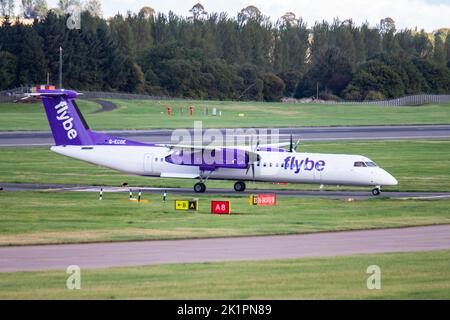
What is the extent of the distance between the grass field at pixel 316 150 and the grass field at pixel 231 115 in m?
21.2

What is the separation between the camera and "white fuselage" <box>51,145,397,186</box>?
43875 millimetres

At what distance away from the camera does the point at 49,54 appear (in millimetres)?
124500

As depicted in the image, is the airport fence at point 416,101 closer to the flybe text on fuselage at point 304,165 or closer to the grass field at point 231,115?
the grass field at point 231,115

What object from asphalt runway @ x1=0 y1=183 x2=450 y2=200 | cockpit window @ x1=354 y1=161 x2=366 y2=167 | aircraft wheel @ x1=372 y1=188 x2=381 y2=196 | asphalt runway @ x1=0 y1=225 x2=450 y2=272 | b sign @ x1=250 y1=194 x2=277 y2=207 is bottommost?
asphalt runway @ x1=0 y1=183 x2=450 y2=200

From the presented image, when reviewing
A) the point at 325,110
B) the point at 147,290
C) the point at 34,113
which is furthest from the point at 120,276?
the point at 325,110

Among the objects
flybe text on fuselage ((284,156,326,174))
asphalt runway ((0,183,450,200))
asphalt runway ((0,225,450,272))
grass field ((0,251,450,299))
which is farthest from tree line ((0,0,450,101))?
grass field ((0,251,450,299))

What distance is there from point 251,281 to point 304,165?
71.1 ft

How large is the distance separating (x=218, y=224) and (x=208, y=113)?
244ft

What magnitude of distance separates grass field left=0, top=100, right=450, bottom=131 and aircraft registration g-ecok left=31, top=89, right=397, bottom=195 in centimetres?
3949

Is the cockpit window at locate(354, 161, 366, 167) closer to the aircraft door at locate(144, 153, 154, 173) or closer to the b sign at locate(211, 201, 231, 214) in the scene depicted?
the b sign at locate(211, 201, 231, 214)

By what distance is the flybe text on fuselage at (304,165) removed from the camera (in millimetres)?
43938

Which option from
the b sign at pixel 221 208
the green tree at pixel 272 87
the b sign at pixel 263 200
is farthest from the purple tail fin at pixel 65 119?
the green tree at pixel 272 87

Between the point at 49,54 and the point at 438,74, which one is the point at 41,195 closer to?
the point at 49,54
